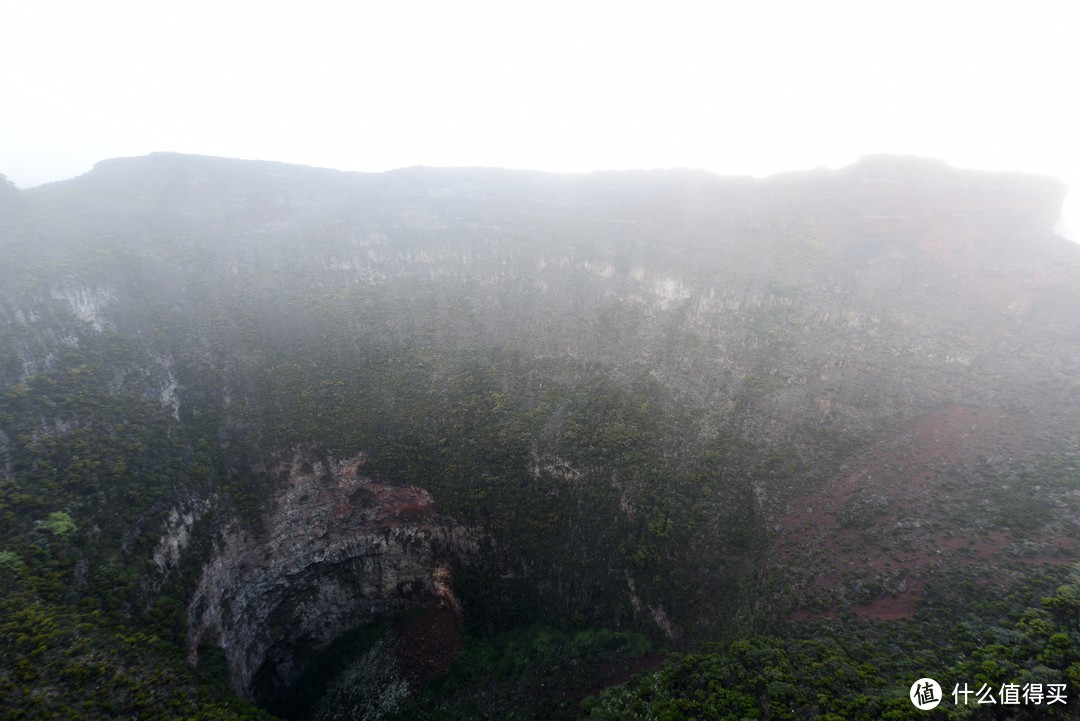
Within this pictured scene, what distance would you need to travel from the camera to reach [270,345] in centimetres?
3494

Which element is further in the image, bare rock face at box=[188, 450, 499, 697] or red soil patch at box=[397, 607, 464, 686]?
bare rock face at box=[188, 450, 499, 697]

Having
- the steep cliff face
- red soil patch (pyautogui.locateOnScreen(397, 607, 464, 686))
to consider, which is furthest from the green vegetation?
red soil patch (pyautogui.locateOnScreen(397, 607, 464, 686))

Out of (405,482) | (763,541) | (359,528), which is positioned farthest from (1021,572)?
(359,528)

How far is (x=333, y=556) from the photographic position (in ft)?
89.8

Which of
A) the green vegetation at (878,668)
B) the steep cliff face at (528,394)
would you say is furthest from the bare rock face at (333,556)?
the green vegetation at (878,668)

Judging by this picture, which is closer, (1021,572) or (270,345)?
(1021,572)

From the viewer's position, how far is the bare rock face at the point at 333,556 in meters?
25.8

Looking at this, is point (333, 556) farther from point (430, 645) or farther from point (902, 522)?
point (902, 522)

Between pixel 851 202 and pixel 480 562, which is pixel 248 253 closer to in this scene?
pixel 480 562

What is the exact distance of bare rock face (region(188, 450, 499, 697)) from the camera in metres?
25.8

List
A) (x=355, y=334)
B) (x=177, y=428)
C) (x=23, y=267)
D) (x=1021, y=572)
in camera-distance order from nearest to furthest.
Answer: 1. (x=1021, y=572)
2. (x=177, y=428)
3. (x=23, y=267)
4. (x=355, y=334)

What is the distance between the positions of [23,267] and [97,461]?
66.3 feet

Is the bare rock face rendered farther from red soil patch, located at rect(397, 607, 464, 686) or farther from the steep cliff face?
red soil patch, located at rect(397, 607, 464, 686)

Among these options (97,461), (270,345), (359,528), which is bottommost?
(359,528)
